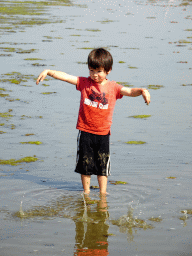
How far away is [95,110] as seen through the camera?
4629 millimetres

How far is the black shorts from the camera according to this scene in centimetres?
473

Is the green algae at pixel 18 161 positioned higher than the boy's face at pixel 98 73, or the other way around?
the boy's face at pixel 98 73

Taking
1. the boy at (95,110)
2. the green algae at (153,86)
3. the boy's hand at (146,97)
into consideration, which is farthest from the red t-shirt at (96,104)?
the green algae at (153,86)

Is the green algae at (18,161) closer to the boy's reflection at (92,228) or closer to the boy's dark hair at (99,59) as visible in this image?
the boy's reflection at (92,228)

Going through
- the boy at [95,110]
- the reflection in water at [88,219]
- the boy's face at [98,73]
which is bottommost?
the reflection in water at [88,219]

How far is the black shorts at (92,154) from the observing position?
4727 mm

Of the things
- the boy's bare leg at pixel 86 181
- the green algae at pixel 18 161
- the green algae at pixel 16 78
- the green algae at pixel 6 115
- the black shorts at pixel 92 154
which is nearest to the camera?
the black shorts at pixel 92 154

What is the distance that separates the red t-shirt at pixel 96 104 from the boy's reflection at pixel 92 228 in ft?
2.59

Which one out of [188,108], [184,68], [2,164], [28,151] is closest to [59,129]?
[28,151]

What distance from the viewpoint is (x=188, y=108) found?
355 inches

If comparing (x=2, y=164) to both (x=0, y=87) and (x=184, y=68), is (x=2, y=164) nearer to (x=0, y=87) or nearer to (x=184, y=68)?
(x=0, y=87)

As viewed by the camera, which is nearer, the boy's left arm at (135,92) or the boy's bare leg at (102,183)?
the boy's left arm at (135,92)

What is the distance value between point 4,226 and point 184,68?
10.1 metres

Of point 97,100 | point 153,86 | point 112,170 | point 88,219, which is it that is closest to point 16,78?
point 153,86
